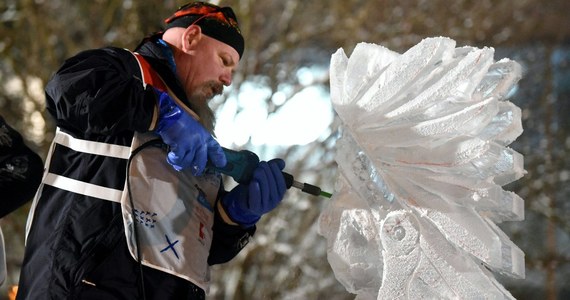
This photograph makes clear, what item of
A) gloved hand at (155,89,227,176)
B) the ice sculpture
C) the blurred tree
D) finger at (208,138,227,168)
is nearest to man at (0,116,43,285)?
gloved hand at (155,89,227,176)

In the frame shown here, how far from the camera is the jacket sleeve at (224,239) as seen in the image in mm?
2102

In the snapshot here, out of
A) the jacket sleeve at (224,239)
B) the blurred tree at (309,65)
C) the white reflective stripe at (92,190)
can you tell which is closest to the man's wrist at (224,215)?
the jacket sleeve at (224,239)

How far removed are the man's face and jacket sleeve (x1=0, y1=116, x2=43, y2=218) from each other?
498 mm

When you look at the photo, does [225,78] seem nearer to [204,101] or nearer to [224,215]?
[204,101]

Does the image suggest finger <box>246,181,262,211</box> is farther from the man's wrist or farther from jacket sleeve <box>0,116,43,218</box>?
jacket sleeve <box>0,116,43,218</box>

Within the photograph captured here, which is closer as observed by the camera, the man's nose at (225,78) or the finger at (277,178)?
the finger at (277,178)

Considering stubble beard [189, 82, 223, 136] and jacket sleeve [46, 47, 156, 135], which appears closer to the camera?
jacket sleeve [46, 47, 156, 135]

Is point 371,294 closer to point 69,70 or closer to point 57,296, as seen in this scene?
point 57,296

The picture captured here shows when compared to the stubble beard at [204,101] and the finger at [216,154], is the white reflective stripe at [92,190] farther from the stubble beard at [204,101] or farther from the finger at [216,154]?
the stubble beard at [204,101]

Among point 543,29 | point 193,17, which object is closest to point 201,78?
point 193,17

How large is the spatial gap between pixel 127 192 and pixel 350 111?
635 mm

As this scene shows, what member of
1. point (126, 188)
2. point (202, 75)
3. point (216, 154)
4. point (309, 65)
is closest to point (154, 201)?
point (126, 188)

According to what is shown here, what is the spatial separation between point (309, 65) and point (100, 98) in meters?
4.83

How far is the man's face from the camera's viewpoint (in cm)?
206
